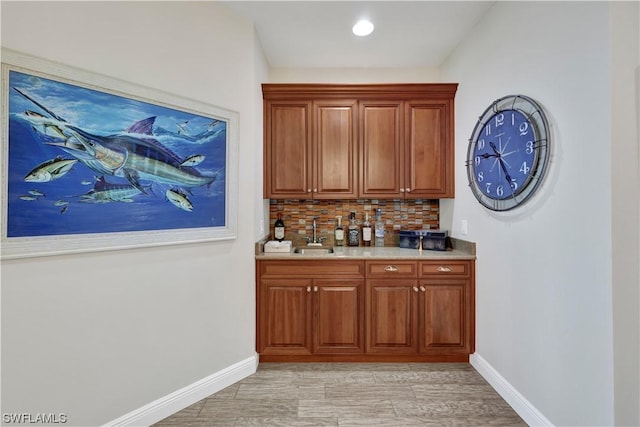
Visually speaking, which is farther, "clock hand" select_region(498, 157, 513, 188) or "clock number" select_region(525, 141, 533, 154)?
"clock hand" select_region(498, 157, 513, 188)

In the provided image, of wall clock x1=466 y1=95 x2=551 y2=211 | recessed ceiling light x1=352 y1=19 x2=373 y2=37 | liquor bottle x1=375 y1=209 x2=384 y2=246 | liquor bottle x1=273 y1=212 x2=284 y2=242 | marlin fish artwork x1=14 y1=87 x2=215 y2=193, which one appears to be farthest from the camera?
liquor bottle x1=375 y1=209 x2=384 y2=246

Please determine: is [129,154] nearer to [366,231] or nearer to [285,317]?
[285,317]

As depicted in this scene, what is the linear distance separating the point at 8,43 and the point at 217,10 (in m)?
1.30

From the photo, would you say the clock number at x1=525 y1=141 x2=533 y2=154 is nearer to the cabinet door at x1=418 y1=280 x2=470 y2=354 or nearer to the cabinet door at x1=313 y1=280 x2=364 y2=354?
the cabinet door at x1=418 y1=280 x2=470 y2=354

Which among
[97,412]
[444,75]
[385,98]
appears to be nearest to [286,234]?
[385,98]

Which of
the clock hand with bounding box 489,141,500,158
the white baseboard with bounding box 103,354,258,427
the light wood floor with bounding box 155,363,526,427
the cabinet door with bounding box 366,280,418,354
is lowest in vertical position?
the light wood floor with bounding box 155,363,526,427

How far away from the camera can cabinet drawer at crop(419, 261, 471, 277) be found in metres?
2.54

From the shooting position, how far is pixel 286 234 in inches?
127

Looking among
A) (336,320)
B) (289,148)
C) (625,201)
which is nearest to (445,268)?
(336,320)

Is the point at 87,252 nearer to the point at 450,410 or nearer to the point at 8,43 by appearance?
the point at 8,43

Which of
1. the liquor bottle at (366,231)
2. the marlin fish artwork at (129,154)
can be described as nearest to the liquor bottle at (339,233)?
the liquor bottle at (366,231)

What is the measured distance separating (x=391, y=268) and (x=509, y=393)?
1151 millimetres

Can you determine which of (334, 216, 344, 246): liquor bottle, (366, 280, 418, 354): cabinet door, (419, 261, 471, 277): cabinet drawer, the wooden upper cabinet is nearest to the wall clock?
the wooden upper cabinet

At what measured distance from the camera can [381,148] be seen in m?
2.90
